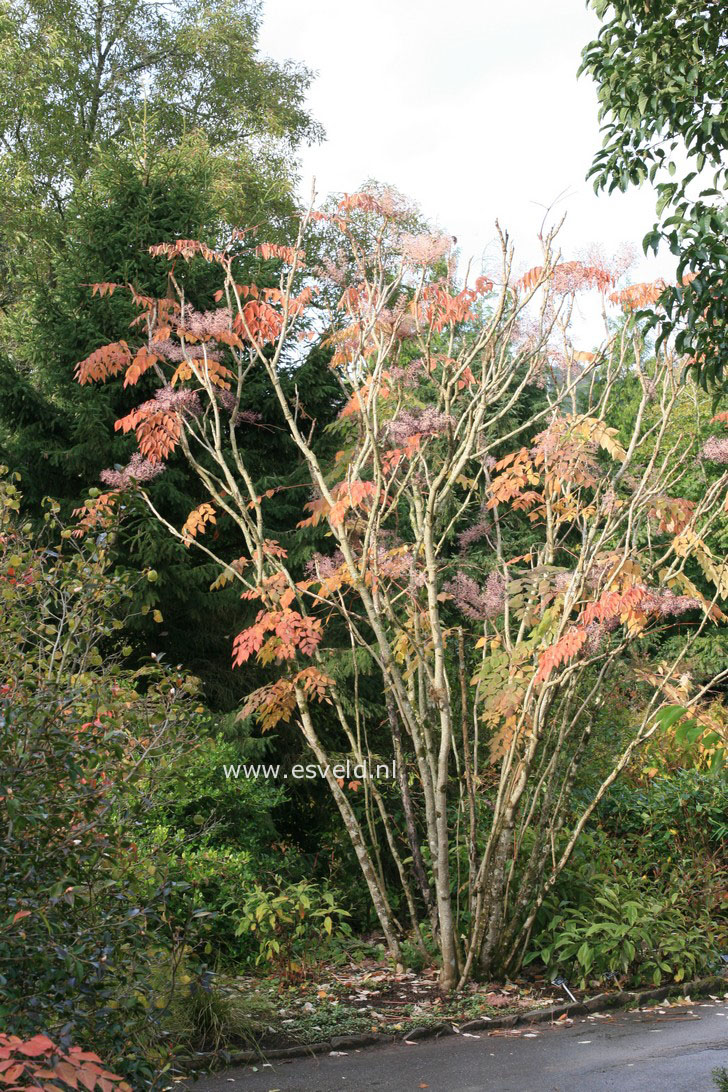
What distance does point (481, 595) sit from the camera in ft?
20.4

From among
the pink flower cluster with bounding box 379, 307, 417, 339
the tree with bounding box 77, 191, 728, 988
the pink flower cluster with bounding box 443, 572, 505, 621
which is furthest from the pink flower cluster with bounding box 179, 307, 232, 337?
the pink flower cluster with bounding box 443, 572, 505, 621

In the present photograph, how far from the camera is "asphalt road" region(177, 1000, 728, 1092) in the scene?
4.26m

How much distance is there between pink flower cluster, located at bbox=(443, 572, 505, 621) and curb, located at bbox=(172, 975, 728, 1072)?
2.15 metres

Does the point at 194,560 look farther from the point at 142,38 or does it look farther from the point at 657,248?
the point at 142,38

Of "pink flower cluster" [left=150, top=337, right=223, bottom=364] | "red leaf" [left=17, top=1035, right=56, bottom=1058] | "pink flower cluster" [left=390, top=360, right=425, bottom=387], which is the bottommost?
"red leaf" [left=17, top=1035, right=56, bottom=1058]

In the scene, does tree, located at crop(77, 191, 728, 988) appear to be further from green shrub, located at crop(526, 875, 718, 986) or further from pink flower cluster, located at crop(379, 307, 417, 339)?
green shrub, located at crop(526, 875, 718, 986)

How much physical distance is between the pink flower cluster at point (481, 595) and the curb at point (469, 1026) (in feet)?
7.05

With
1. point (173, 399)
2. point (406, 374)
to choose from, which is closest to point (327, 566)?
point (406, 374)

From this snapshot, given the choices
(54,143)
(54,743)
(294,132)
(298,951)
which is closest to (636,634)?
(298,951)

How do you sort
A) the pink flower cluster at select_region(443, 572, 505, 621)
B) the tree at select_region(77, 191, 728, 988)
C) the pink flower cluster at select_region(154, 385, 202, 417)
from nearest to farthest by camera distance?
the tree at select_region(77, 191, 728, 988) < the pink flower cluster at select_region(443, 572, 505, 621) < the pink flower cluster at select_region(154, 385, 202, 417)

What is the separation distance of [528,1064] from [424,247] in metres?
→ 4.16

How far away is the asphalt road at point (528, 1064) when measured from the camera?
426cm

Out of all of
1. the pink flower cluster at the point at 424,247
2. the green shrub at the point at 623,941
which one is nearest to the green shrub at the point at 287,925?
the green shrub at the point at 623,941

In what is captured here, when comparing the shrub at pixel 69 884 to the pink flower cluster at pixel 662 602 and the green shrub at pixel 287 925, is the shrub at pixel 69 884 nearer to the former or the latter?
the green shrub at pixel 287 925
